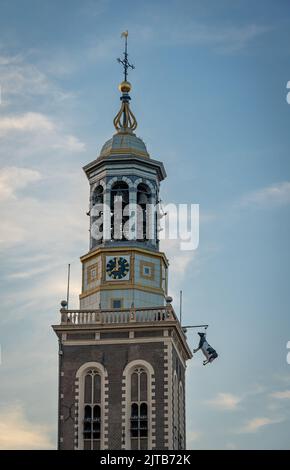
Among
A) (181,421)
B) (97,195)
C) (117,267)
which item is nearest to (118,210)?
(97,195)

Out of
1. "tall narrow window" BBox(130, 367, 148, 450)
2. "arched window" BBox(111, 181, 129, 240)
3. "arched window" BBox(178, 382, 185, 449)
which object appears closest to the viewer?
"tall narrow window" BBox(130, 367, 148, 450)

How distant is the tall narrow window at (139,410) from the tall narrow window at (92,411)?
1742 mm

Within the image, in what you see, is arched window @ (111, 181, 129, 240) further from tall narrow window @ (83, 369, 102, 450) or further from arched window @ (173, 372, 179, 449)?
arched window @ (173, 372, 179, 449)

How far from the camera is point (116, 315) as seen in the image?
8412 centimetres

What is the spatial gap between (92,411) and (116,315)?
5.38m

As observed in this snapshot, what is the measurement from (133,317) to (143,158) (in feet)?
33.4

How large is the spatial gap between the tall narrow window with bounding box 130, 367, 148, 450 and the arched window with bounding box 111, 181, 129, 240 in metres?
8.47

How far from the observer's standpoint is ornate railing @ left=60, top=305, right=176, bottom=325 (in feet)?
275

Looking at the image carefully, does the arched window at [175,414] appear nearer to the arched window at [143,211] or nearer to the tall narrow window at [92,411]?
→ the tall narrow window at [92,411]

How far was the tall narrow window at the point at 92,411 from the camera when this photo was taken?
81.5m

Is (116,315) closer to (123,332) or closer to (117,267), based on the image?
(123,332)

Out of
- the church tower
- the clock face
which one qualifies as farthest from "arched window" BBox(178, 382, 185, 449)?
the clock face

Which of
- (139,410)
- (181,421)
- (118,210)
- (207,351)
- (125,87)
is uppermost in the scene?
(125,87)
